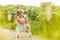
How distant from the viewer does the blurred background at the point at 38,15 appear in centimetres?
100

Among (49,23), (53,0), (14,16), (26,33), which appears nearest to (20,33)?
(26,33)

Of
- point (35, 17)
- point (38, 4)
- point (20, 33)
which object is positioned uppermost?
point (38, 4)

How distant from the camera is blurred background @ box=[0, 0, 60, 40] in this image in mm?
1000

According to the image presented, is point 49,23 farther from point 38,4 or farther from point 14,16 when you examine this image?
point 14,16

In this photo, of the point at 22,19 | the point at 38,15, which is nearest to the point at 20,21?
the point at 22,19

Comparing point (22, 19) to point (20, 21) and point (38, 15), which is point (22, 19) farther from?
point (38, 15)

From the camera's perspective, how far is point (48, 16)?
101cm

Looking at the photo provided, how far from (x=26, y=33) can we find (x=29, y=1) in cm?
27

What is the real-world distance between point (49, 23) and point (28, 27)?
0.59 feet

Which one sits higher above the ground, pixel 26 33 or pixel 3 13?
pixel 3 13

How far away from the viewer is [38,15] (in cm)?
101

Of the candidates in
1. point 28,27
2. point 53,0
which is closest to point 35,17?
point 28,27

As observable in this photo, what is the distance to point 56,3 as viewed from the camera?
1.01m

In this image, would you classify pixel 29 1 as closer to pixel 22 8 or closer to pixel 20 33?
pixel 22 8
